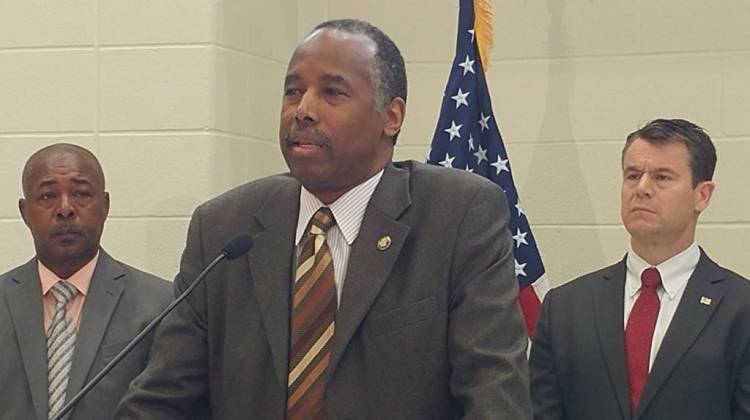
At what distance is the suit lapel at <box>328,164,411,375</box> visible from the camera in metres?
2.16

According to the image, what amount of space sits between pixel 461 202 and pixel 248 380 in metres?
0.47

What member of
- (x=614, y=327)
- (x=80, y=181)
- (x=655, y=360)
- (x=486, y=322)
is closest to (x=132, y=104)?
(x=80, y=181)

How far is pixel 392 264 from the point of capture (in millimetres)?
2205

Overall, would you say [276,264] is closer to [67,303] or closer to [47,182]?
[67,303]

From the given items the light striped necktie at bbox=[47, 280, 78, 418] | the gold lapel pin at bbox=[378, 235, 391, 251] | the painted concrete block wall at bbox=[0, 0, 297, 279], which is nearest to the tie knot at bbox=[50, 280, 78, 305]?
the light striped necktie at bbox=[47, 280, 78, 418]

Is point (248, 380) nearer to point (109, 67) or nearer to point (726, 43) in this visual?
point (109, 67)

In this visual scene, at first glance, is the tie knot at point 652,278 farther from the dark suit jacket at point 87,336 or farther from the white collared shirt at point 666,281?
the dark suit jacket at point 87,336

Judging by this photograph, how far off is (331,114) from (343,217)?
0.19 metres

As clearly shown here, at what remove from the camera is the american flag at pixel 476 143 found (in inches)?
164

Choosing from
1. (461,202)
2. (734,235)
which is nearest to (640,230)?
(734,235)

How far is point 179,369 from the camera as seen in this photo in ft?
7.40

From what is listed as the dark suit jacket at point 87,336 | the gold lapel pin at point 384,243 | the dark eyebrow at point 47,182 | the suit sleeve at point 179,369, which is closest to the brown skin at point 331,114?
the gold lapel pin at point 384,243

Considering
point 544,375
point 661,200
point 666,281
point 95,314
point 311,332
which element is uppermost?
point 661,200

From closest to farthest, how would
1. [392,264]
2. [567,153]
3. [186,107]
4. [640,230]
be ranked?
[392,264] → [640,230] → [186,107] → [567,153]
